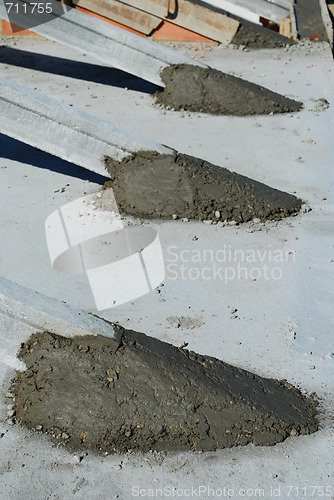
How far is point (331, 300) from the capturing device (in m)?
5.03

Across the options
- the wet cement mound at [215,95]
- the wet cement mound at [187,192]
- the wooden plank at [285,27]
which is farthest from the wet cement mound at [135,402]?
the wooden plank at [285,27]

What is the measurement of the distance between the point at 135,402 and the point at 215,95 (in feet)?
15.7

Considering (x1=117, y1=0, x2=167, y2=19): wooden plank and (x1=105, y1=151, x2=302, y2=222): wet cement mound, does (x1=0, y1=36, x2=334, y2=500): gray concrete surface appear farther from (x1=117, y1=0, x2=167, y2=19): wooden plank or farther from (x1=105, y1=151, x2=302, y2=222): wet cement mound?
(x1=117, y1=0, x2=167, y2=19): wooden plank

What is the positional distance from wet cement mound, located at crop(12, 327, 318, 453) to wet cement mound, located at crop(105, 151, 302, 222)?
81.6 inches

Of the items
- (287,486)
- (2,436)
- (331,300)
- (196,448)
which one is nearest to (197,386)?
(196,448)

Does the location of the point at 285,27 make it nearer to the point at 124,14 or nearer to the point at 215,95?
the point at 124,14

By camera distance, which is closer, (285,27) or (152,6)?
(152,6)

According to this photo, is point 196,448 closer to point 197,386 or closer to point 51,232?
point 197,386

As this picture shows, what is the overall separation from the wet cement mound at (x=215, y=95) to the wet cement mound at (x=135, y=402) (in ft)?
14.5

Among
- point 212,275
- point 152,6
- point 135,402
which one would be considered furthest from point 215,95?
point 135,402

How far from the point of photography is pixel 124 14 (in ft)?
32.7

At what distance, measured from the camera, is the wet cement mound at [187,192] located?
596 centimetres

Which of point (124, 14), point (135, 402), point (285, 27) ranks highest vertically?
point (285, 27)

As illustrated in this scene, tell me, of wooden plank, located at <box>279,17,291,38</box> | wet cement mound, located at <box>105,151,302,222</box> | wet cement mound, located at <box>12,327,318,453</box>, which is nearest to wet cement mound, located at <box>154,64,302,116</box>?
wet cement mound, located at <box>105,151,302,222</box>
